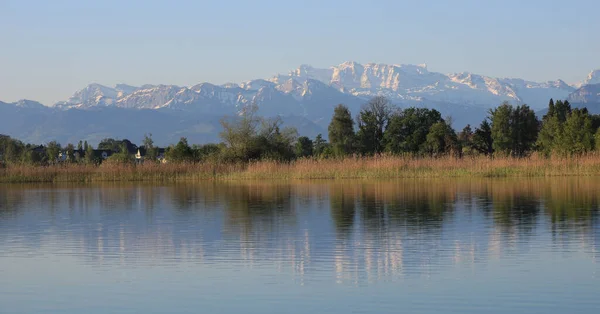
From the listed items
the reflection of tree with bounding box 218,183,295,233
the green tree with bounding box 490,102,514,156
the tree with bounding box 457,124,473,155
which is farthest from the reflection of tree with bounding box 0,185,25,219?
the green tree with bounding box 490,102,514,156

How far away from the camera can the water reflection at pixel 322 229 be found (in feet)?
47.1

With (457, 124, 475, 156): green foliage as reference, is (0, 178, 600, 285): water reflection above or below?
below

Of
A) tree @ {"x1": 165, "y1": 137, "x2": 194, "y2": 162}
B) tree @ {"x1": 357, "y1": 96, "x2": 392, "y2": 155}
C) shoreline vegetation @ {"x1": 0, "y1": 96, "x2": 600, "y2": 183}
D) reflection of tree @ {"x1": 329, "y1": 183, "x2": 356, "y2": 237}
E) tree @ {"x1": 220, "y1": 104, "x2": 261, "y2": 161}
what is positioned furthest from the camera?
tree @ {"x1": 357, "y1": 96, "x2": 392, "y2": 155}

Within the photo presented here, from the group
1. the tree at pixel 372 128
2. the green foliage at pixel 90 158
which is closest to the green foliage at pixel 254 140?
the green foliage at pixel 90 158

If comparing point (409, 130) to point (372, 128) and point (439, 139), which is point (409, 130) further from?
point (372, 128)

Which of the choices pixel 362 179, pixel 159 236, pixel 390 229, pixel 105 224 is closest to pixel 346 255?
pixel 390 229

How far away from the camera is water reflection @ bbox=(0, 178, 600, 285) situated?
47.1ft

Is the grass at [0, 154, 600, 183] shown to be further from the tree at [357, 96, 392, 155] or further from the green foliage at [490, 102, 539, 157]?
the green foliage at [490, 102, 539, 157]

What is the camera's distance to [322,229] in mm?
18812

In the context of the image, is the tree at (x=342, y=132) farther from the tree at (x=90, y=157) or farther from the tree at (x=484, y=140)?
the tree at (x=90, y=157)

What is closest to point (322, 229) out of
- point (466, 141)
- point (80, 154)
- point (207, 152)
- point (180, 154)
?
point (180, 154)

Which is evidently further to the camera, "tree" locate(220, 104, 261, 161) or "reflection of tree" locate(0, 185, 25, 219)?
"tree" locate(220, 104, 261, 161)

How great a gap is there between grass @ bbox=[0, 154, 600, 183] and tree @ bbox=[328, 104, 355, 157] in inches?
862

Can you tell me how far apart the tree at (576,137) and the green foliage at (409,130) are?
14.7 meters
